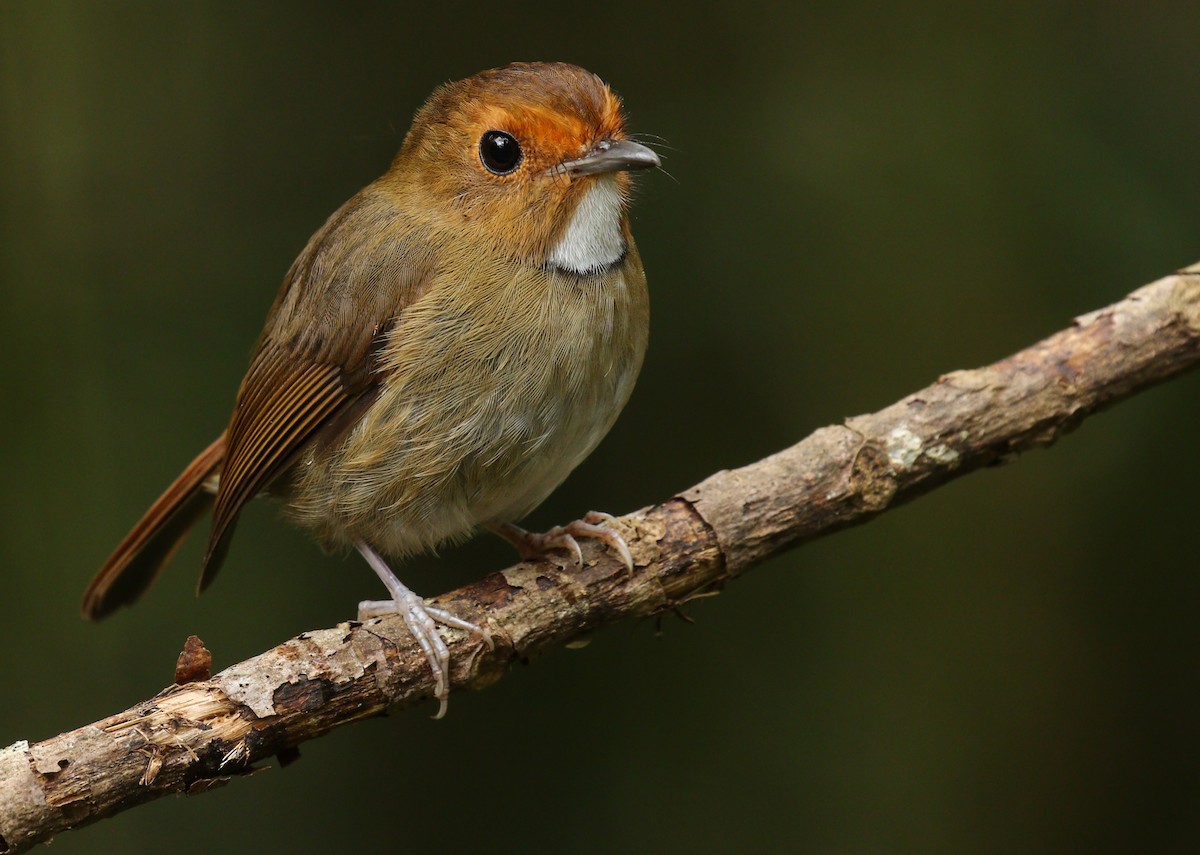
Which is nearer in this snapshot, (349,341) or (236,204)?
(349,341)

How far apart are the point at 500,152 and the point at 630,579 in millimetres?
1139

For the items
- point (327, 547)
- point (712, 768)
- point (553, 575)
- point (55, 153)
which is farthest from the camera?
point (55, 153)

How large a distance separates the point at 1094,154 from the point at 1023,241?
1.31 ft

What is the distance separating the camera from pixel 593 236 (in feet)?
10.7

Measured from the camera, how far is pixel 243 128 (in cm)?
492

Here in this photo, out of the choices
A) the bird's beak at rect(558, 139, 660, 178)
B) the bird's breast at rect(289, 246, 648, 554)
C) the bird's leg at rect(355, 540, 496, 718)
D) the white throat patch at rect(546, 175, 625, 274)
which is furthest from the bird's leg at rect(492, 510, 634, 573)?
the bird's beak at rect(558, 139, 660, 178)

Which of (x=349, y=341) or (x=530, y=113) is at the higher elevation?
(x=530, y=113)

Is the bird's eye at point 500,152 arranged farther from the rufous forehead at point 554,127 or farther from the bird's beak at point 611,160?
the bird's beak at point 611,160

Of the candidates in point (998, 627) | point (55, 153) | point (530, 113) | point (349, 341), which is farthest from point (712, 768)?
point (55, 153)

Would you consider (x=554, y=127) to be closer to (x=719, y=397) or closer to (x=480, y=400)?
(x=480, y=400)

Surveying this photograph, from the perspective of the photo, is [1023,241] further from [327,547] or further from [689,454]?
[327,547]

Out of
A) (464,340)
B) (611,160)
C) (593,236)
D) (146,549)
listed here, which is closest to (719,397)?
(593,236)

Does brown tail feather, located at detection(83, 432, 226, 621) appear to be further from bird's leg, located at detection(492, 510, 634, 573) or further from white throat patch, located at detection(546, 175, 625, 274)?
white throat patch, located at detection(546, 175, 625, 274)

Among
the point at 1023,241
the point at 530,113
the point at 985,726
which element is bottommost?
the point at 985,726
